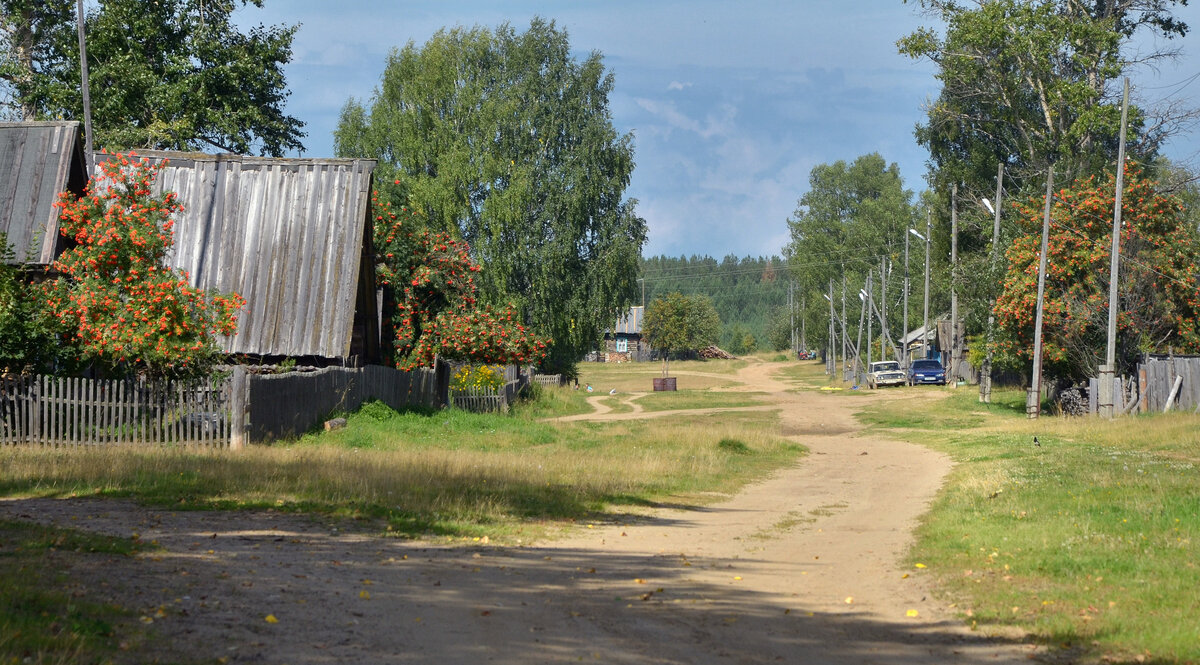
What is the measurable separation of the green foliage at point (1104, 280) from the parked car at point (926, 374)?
24.1 meters

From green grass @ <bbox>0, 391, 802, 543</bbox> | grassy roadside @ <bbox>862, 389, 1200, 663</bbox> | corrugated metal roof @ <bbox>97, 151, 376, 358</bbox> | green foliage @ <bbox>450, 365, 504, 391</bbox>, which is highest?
corrugated metal roof @ <bbox>97, 151, 376, 358</bbox>

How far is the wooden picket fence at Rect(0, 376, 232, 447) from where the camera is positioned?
19359mm

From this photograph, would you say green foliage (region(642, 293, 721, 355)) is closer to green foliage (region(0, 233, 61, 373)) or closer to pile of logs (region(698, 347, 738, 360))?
pile of logs (region(698, 347, 738, 360))

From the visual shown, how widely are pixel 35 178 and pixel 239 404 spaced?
9.87 meters

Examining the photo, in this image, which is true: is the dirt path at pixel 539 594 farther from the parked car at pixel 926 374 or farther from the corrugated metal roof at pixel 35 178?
the parked car at pixel 926 374

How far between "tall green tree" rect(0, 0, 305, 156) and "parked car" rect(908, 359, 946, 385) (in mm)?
38371

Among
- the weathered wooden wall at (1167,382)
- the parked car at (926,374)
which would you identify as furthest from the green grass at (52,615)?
the parked car at (926,374)

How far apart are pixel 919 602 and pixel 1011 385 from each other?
49.9 m

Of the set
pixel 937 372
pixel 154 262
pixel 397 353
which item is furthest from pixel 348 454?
pixel 937 372

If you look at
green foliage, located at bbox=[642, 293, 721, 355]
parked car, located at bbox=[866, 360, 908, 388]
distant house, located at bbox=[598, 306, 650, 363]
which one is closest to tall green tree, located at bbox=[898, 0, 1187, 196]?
parked car, located at bbox=[866, 360, 908, 388]

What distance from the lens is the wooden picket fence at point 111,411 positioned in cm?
1936

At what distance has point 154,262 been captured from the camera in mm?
21109

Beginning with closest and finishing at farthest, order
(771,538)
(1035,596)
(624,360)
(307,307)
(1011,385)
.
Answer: (1035,596)
(771,538)
(307,307)
(1011,385)
(624,360)

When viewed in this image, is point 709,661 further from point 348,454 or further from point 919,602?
point 348,454
